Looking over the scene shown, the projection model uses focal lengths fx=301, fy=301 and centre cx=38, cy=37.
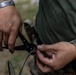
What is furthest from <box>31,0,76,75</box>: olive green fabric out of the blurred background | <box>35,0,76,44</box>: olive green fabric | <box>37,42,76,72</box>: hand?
the blurred background

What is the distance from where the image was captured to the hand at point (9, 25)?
5.64ft

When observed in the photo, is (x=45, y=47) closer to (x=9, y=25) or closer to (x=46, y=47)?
(x=46, y=47)

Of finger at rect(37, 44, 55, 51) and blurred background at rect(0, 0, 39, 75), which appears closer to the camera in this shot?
finger at rect(37, 44, 55, 51)

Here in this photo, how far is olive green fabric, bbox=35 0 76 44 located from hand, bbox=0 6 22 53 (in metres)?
0.18

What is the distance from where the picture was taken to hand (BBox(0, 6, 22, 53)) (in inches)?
67.6

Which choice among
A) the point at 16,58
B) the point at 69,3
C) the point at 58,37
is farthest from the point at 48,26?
the point at 16,58

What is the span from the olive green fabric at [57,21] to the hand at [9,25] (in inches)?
7.0

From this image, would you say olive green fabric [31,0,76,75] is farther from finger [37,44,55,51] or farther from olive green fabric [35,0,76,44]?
finger [37,44,55,51]

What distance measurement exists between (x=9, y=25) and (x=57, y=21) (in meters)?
0.28

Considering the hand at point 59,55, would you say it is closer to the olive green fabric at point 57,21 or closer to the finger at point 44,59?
the finger at point 44,59

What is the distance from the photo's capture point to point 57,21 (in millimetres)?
1735

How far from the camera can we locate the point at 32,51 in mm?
1781

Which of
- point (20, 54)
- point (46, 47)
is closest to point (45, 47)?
point (46, 47)

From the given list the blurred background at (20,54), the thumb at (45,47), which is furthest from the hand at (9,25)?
the blurred background at (20,54)
